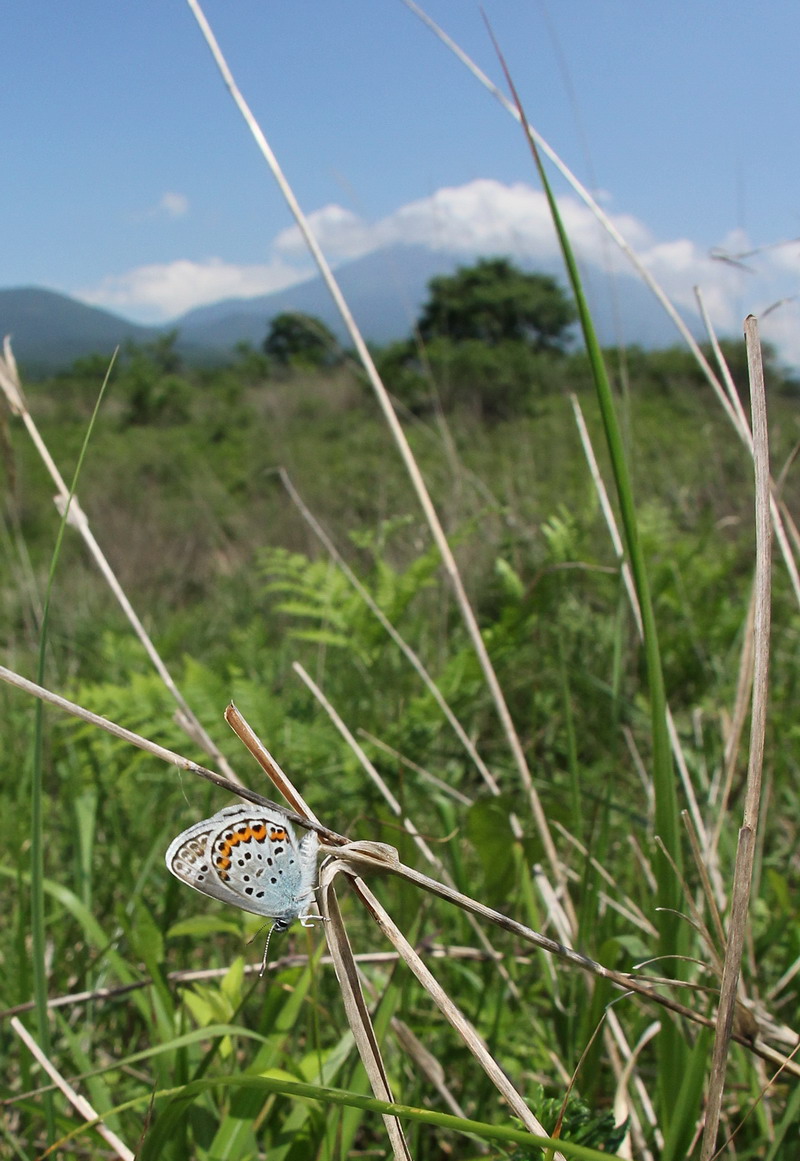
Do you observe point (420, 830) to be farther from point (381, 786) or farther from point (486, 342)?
point (486, 342)

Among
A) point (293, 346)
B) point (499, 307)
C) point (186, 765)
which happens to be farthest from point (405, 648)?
point (293, 346)

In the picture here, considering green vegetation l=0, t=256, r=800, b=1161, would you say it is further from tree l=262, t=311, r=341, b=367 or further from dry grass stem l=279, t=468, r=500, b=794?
tree l=262, t=311, r=341, b=367

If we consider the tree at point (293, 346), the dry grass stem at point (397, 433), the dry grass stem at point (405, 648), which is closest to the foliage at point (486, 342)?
the tree at point (293, 346)

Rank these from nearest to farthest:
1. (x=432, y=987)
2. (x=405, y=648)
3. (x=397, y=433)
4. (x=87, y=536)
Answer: (x=432, y=987), (x=87, y=536), (x=397, y=433), (x=405, y=648)

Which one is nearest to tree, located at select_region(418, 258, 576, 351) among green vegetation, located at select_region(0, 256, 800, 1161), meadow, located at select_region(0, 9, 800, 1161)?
green vegetation, located at select_region(0, 256, 800, 1161)

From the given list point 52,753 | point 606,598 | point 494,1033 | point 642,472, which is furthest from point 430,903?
point 642,472

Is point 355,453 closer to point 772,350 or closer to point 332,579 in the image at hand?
point 772,350
